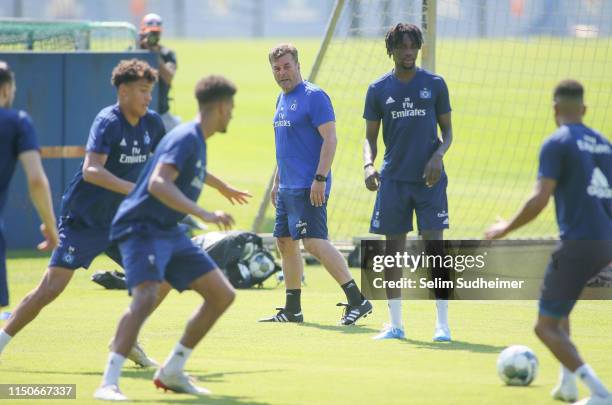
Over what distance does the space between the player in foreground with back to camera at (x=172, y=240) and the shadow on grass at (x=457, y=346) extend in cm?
259

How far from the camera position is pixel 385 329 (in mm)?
10852

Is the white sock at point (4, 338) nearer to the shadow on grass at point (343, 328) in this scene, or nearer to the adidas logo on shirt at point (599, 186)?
the shadow on grass at point (343, 328)

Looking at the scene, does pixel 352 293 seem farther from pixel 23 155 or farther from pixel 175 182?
pixel 23 155

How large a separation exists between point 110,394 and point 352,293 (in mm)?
4002

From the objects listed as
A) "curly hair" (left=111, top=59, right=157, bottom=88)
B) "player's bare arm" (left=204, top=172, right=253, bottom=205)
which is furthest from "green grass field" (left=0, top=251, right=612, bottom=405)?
"curly hair" (left=111, top=59, right=157, bottom=88)

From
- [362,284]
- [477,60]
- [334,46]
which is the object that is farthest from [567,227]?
[477,60]

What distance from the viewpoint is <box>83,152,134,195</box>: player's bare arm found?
29.5 feet

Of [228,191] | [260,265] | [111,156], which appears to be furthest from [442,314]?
[260,265]

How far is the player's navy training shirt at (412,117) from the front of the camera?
10680 mm

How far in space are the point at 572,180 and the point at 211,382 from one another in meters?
2.81

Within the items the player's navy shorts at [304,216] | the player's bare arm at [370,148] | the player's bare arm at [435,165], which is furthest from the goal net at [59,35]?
the player's bare arm at [435,165]

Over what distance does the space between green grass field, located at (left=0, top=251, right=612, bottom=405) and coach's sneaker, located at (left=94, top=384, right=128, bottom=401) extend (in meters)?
0.14

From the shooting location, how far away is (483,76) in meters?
21.2

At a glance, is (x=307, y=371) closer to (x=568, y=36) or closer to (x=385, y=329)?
(x=385, y=329)
